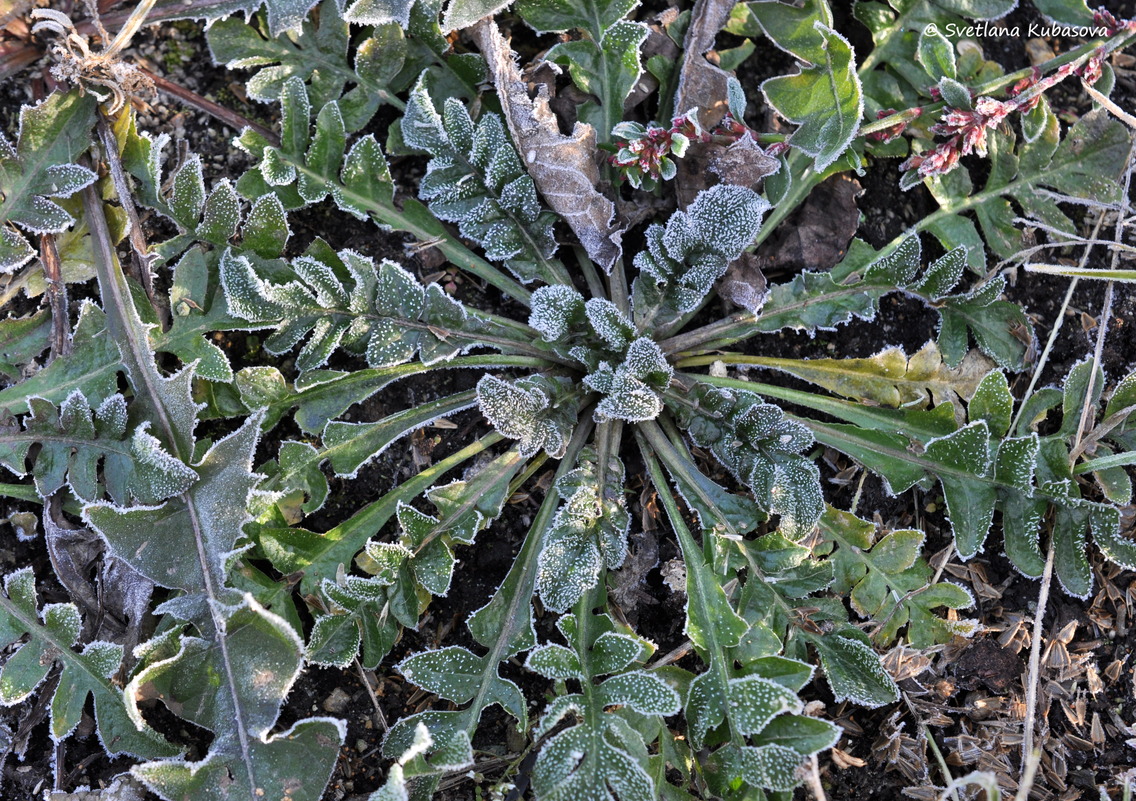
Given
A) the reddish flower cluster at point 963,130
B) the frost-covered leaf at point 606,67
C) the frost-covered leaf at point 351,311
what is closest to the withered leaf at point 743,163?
the frost-covered leaf at point 606,67

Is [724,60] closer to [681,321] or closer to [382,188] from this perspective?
[681,321]

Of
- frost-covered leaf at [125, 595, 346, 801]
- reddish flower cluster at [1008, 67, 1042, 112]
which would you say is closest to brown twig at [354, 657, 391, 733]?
frost-covered leaf at [125, 595, 346, 801]

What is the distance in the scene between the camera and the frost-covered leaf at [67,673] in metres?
2.30

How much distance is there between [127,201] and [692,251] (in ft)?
5.32

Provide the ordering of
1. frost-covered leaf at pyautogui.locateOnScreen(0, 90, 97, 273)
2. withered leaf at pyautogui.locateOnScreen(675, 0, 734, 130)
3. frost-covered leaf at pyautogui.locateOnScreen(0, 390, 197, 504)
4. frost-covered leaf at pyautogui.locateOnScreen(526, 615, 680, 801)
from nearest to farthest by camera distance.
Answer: frost-covered leaf at pyautogui.locateOnScreen(526, 615, 680, 801) → frost-covered leaf at pyautogui.locateOnScreen(0, 390, 197, 504) → frost-covered leaf at pyautogui.locateOnScreen(0, 90, 97, 273) → withered leaf at pyautogui.locateOnScreen(675, 0, 734, 130)

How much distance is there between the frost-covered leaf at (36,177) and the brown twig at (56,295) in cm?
7

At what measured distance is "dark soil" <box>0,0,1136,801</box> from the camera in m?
2.55

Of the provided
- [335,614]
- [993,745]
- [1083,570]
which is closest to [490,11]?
[335,614]

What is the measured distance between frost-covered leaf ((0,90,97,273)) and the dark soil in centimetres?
32

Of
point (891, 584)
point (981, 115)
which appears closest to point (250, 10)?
point (981, 115)

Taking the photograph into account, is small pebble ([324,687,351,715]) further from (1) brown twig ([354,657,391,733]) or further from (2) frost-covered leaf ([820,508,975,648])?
(2) frost-covered leaf ([820,508,975,648])

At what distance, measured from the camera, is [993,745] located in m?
2.60

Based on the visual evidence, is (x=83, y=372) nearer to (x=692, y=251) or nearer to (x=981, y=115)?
(x=692, y=251)

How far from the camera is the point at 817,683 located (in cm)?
267
